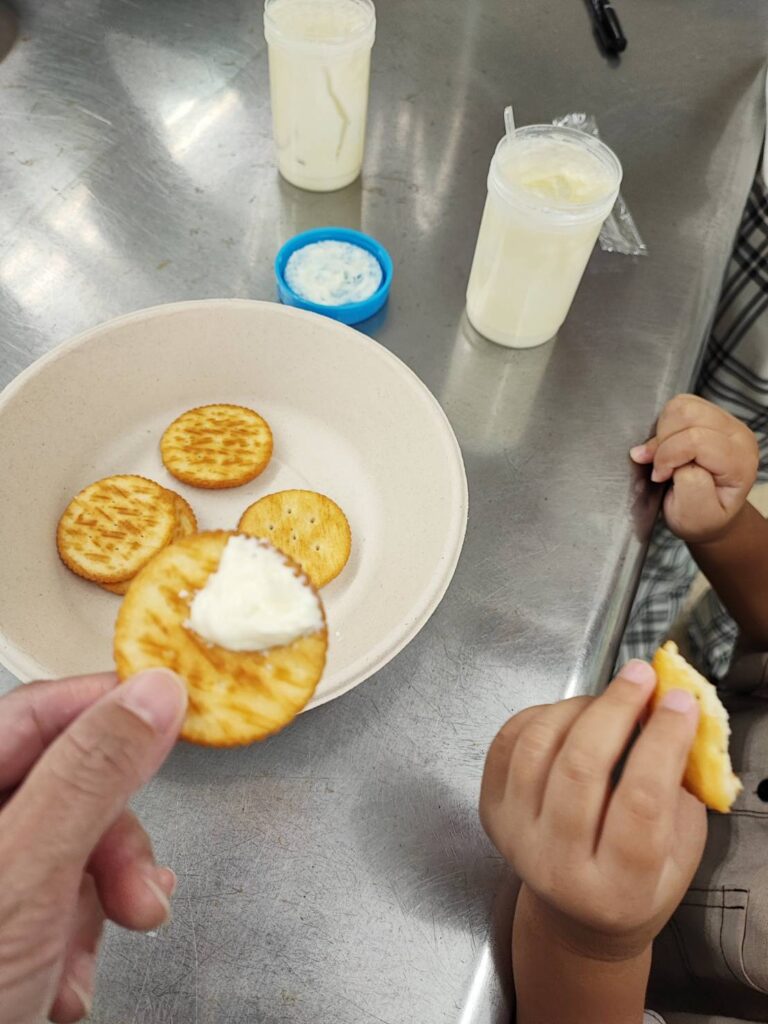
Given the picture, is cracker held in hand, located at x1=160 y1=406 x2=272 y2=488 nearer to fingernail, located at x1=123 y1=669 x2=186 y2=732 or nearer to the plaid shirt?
fingernail, located at x1=123 y1=669 x2=186 y2=732

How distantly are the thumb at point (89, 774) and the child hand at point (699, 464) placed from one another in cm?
69

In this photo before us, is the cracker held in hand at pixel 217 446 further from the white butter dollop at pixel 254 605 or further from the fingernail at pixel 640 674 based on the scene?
the fingernail at pixel 640 674

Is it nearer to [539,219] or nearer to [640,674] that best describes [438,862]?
[640,674]

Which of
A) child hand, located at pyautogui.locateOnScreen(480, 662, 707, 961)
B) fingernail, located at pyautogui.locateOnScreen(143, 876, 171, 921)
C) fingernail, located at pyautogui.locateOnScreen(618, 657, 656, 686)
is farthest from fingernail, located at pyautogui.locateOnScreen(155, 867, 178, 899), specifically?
fingernail, located at pyautogui.locateOnScreen(618, 657, 656, 686)

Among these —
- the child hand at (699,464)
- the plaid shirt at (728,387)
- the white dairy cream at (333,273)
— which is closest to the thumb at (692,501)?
the child hand at (699,464)

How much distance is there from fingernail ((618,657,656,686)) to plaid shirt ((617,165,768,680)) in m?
0.59

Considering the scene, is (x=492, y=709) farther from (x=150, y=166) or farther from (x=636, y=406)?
(x=150, y=166)

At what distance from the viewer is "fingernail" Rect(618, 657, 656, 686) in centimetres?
63

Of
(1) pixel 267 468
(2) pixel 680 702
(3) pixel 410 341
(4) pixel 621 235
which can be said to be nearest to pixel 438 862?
(2) pixel 680 702

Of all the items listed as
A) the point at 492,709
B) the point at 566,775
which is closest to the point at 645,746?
the point at 566,775

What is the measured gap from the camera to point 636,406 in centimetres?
102

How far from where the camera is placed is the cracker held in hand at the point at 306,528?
31.6 inches

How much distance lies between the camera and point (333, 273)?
1.02 meters

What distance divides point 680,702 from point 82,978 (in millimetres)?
524
